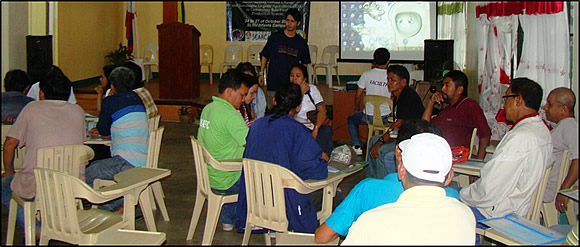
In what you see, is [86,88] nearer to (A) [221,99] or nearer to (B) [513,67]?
(A) [221,99]

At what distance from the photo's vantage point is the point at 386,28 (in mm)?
9594

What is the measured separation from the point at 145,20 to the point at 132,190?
35.4ft

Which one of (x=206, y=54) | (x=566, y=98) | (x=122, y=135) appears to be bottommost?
(x=122, y=135)

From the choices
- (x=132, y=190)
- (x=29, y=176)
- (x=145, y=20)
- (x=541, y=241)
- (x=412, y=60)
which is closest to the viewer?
(x=541, y=241)

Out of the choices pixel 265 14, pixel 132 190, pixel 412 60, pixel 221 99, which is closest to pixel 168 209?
pixel 221 99

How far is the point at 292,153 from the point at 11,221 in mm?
1486

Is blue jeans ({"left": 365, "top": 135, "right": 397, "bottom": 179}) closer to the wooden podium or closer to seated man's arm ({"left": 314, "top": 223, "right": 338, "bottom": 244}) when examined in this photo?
seated man's arm ({"left": 314, "top": 223, "right": 338, "bottom": 244})

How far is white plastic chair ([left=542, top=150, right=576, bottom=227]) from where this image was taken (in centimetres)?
343

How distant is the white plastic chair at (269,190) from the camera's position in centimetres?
309

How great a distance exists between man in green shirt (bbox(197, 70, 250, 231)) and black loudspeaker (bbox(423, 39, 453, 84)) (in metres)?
4.35

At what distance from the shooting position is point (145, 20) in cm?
1321

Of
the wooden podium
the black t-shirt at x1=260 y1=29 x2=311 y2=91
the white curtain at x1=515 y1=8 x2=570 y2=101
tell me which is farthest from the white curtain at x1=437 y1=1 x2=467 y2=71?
the wooden podium

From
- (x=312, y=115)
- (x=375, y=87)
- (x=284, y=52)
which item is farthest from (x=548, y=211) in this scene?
(x=284, y=52)

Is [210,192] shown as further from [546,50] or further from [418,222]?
[546,50]
